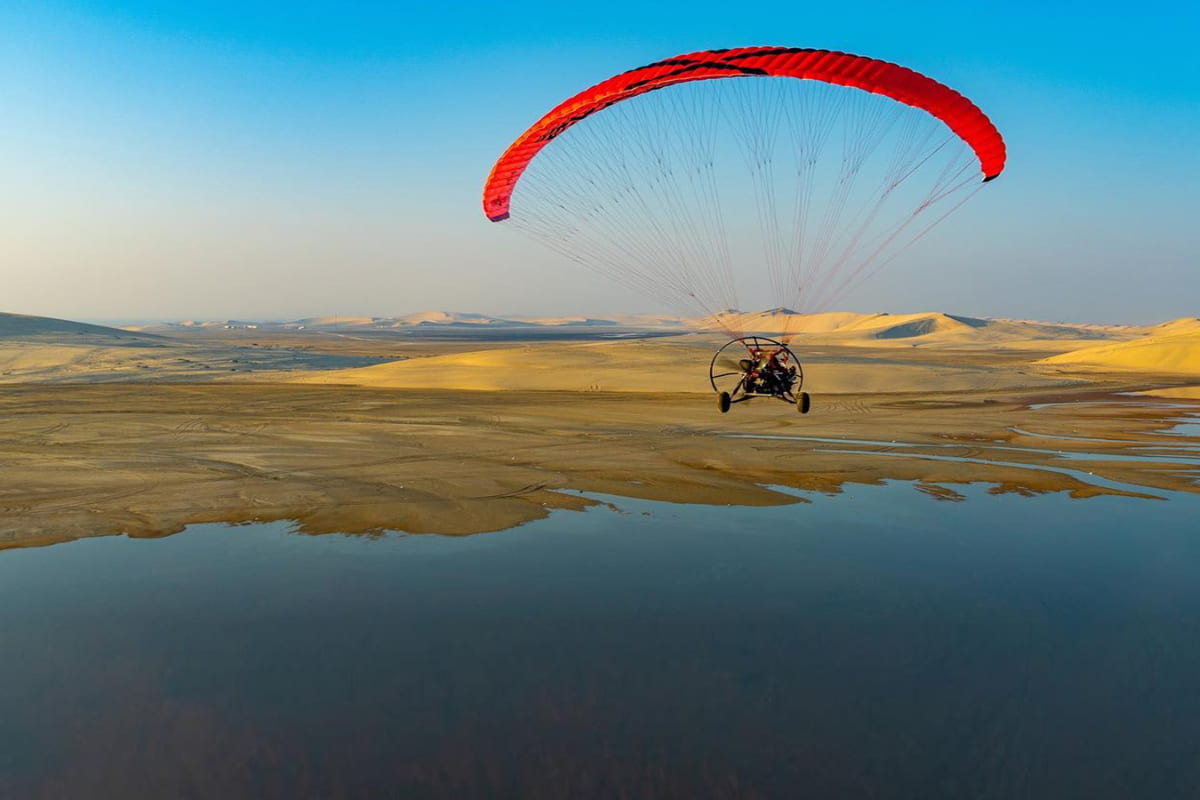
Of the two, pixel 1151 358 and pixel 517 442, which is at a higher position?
pixel 1151 358

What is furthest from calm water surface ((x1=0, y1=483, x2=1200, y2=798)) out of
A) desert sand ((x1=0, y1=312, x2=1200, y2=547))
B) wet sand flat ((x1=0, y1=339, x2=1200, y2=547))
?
Answer: desert sand ((x1=0, y1=312, x2=1200, y2=547))

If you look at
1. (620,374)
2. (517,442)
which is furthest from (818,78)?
(620,374)

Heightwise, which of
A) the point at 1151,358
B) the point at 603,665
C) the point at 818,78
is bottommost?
the point at 603,665

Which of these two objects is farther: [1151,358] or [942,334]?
[942,334]

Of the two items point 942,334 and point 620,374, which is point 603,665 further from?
point 942,334

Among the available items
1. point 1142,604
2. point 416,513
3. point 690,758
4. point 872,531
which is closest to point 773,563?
point 872,531

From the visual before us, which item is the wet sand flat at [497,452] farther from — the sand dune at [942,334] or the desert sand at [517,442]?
the sand dune at [942,334]
